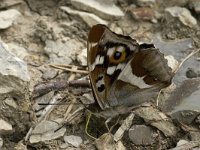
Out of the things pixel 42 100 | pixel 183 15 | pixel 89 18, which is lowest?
pixel 42 100

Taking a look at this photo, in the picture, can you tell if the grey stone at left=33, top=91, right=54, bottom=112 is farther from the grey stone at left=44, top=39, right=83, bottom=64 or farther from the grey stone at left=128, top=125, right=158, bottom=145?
the grey stone at left=128, top=125, right=158, bottom=145

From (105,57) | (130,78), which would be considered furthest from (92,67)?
(130,78)

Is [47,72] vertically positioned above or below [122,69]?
below

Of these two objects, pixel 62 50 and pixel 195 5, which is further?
pixel 195 5

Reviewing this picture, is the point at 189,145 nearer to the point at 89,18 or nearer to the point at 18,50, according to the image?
the point at 89,18

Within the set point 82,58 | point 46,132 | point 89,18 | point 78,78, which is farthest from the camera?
point 89,18

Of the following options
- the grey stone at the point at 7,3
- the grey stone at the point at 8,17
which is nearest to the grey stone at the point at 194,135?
the grey stone at the point at 8,17
